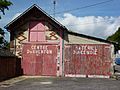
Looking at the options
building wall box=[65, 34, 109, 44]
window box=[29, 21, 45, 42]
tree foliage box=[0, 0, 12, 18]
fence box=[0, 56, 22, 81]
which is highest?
tree foliage box=[0, 0, 12, 18]

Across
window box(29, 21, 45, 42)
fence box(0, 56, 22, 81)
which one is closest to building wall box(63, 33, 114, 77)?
window box(29, 21, 45, 42)

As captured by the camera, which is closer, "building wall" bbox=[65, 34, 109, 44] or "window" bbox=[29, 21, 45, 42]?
"building wall" bbox=[65, 34, 109, 44]

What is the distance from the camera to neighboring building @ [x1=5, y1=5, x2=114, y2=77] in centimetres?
2862

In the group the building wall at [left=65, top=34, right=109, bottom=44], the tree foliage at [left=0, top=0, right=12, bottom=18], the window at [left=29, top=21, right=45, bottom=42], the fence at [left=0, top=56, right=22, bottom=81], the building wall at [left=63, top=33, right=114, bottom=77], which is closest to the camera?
the fence at [left=0, top=56, right=22, bottom=81]

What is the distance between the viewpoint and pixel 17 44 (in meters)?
29.8

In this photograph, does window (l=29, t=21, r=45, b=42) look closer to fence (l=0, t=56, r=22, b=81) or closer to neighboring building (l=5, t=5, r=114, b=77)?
neighboring building (l=5, t=5, r=114, b=77)

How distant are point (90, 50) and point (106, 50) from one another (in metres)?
1.32

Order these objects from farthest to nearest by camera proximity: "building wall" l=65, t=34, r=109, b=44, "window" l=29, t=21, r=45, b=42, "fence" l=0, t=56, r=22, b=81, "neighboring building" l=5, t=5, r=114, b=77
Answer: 1. "window" l=29, t=21, r=45, b=42
2. "building wall" l=65, t=34, r=109, b=44
3. "neighboring building" l=5, t=5, r=114, b=77
4. "fence" l=0, t=56, r=22, b=81

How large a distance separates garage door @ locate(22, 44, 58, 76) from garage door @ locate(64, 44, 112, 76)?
1.09 metres

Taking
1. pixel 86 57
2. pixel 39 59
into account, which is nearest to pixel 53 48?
pixel 39 59

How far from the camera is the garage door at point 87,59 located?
93.5 feet

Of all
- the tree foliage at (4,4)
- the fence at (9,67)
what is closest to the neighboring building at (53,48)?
the fence at (9,67)

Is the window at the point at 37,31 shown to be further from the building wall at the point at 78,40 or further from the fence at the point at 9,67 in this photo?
the fence at the point at 9,67

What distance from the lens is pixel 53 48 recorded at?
29000 mm
